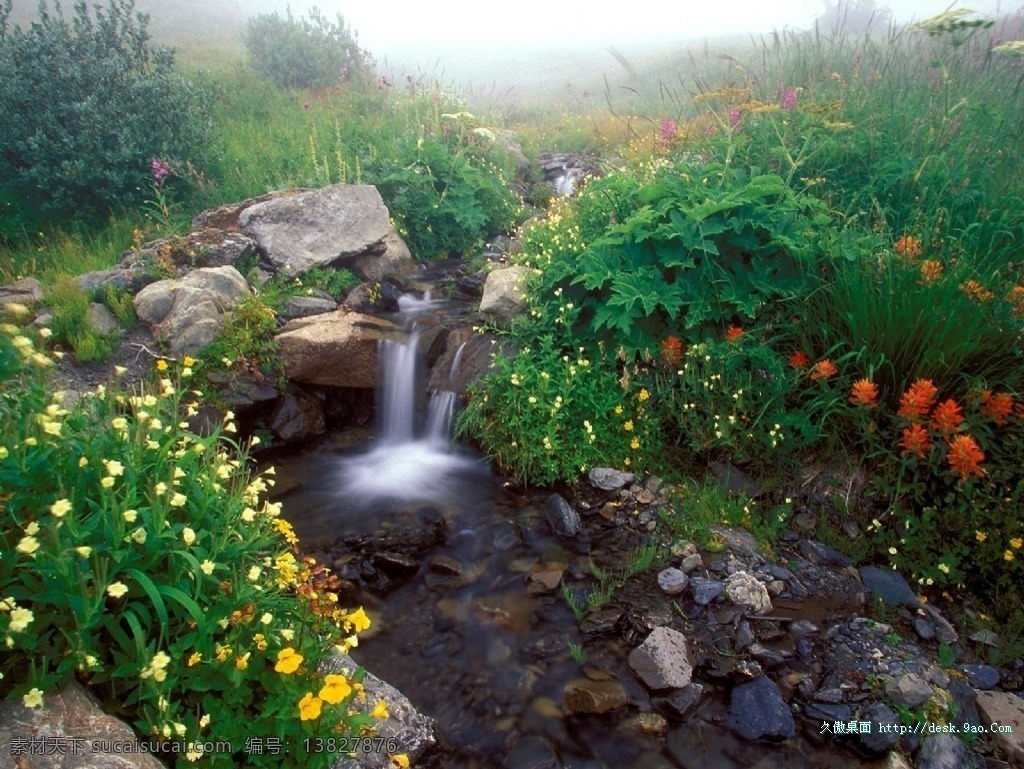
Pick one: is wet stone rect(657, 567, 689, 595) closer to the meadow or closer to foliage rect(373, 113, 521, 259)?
the meadow

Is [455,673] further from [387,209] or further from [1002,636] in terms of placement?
[387,209]

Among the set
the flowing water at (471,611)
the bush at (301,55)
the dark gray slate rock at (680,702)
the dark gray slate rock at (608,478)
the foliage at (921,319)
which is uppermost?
the bush at (301,55)

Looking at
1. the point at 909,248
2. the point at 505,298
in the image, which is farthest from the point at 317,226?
the point at 909,248

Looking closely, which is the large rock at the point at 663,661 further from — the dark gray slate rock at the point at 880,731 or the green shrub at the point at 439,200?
the green shrub at the point at 439,200

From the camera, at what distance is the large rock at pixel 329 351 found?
20.6 ft

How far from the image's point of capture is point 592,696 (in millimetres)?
3525

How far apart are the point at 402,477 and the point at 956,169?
569cm

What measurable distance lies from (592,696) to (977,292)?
3.75 metres

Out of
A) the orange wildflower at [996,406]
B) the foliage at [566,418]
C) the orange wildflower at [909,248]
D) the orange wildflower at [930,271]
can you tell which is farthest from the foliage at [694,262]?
the orange wildflower at [996,406]

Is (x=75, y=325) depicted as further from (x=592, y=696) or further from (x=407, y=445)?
(x=592, y=696)

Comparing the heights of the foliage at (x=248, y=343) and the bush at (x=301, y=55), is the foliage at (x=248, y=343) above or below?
below

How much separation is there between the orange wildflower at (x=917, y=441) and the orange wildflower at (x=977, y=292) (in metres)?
1.02

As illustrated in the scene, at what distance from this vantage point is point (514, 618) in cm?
416

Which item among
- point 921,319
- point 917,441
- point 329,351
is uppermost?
point 921,319
